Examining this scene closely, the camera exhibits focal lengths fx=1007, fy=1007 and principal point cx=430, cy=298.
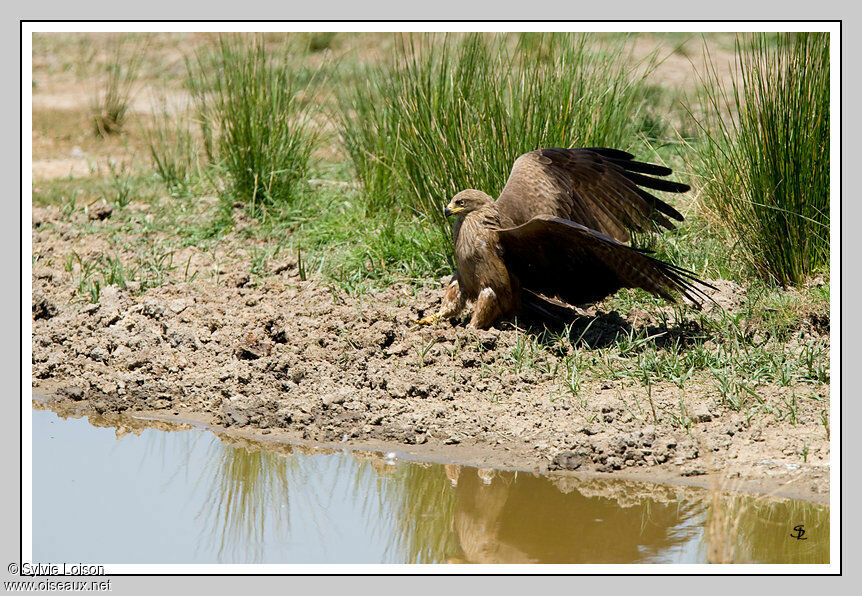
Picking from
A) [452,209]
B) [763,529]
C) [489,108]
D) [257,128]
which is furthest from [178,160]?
[763,529]

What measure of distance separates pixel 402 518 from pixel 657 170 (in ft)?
8.19

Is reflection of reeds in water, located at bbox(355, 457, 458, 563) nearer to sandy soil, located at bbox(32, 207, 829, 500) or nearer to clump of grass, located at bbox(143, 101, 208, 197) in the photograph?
sandy soil, located at bbox(32, 207, 829, 500)

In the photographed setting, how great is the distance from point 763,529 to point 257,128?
4690 mm

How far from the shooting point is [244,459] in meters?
4.67

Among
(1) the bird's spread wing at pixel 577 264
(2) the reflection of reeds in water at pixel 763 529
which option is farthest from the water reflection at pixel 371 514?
(1) the bird's spread wing at pixel 577 264

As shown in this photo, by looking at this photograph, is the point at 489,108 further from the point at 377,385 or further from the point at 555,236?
the point at 377,385

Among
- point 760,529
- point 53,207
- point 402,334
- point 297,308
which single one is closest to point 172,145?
point 53,207

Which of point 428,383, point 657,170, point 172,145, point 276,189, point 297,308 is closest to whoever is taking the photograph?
point 428,383

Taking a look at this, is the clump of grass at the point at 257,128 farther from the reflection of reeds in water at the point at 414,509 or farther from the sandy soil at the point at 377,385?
the reflection of reeds in water at the point at 414,509

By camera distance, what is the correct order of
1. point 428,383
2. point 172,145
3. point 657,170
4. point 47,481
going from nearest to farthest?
point 47,481, point 428,383, point 657,170, point 172,145

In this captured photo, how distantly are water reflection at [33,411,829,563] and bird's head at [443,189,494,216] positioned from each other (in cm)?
150

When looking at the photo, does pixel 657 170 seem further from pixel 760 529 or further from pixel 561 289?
pixel 760 529

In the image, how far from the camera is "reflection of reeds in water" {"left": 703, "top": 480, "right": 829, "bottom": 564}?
12.1ft

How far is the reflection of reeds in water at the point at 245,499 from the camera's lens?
156 inches
